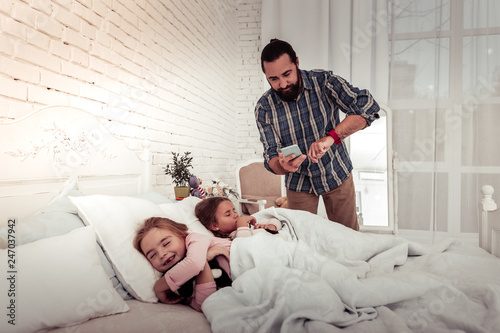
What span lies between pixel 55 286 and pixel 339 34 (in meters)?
3.24

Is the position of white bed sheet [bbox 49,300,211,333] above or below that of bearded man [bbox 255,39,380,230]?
below

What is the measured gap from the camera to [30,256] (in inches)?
38.0

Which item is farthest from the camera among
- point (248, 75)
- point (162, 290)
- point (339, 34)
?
point (248, 75)

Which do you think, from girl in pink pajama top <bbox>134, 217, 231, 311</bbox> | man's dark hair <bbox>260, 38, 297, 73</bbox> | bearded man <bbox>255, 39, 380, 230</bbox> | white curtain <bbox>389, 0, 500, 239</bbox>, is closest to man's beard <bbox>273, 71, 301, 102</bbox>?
bearded man <bbox>255, 39, 380, 230</bbox>

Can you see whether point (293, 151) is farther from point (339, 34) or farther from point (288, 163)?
point (339, 34)

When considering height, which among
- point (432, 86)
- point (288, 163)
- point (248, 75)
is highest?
point (248, 75)

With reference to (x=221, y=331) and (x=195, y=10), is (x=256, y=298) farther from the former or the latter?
(x=195, y=10)

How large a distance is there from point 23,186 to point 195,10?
2.37m

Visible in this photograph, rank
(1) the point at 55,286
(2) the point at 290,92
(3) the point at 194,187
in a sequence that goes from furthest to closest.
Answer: (3) the point at 194,187
(2) the point at 290,92
(1) the point at 55,286

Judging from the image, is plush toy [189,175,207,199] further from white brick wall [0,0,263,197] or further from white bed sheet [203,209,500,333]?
white bed sheet [203,209,500,333]

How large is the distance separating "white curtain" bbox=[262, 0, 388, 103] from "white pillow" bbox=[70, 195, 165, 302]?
2.62 meters

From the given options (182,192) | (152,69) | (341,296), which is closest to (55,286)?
(341,296)

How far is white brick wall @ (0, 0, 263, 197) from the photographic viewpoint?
1378 millimetres

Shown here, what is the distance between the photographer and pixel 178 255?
1.26 metres
